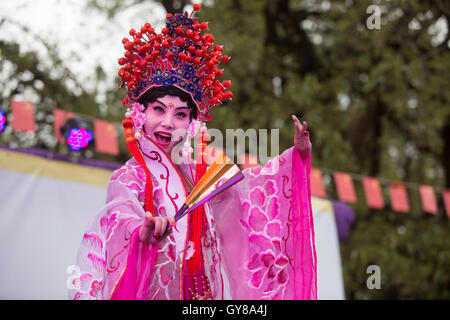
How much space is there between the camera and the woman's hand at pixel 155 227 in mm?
1777

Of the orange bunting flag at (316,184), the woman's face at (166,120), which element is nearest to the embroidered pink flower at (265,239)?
the woman's face at (166,120)

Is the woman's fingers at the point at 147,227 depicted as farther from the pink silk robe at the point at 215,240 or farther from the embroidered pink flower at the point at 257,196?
the embroidered pink flower at the point at 257,196

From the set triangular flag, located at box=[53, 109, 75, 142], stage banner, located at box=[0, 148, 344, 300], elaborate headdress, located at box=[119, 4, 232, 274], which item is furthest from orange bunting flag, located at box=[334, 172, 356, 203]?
elaborate headdress, located at box=[119, 4, 232, 274]

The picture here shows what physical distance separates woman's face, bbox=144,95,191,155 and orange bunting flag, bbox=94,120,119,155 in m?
2.27

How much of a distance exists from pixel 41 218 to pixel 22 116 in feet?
2.74

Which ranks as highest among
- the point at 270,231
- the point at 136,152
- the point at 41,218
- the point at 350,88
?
the point at 350,88

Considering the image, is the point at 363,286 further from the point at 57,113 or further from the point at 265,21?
the point at 57,113

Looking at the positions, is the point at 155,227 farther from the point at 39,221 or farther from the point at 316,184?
the point at 316,184

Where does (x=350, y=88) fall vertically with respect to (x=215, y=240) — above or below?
above

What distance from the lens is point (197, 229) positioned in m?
2.20

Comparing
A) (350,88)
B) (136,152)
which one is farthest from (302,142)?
(350,88)

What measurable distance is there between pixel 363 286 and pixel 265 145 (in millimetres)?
2616
